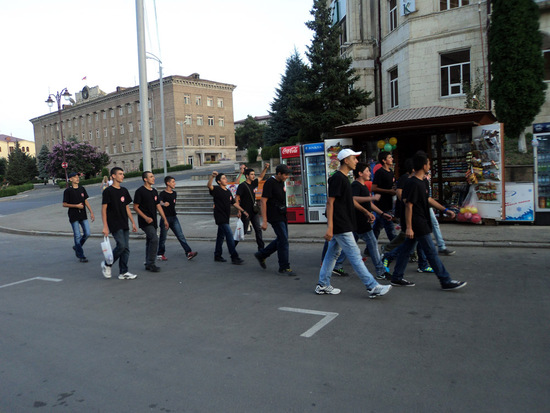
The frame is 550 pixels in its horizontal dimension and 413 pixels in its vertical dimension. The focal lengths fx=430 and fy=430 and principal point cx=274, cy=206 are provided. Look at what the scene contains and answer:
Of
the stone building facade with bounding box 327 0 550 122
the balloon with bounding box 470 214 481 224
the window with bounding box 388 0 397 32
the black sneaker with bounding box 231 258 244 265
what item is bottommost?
the black sneaker with bounding box 231 258 244 265

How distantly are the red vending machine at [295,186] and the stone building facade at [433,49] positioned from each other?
8.51 m

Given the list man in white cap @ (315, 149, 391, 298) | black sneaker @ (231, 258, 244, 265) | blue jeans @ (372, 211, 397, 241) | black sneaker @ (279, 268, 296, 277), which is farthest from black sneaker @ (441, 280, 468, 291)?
black sneaker @ (231, 258, 244, 265)

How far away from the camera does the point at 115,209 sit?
7.75 metres

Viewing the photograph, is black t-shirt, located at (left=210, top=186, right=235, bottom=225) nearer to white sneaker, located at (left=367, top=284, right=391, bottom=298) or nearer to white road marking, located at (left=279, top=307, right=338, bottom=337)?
white road marking, located at (left=279, top=307, right=338, bottom=337)

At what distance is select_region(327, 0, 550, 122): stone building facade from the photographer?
17453 mm

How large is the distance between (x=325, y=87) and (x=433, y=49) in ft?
16.6

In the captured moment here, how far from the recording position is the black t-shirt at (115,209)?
7.68 meters

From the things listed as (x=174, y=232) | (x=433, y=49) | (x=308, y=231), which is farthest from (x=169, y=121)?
(x=174, y=232)

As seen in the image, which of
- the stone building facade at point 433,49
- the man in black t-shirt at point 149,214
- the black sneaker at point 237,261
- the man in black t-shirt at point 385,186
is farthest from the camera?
the stone building facade at point 433,49

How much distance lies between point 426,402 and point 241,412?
1.34 meters

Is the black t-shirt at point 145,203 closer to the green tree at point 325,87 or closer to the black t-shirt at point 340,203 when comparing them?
the black t-shirt at point 340,203

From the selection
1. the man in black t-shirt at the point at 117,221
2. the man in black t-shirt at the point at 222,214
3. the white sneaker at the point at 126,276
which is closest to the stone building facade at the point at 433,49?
the man in black t-shirt at the point at 222,214

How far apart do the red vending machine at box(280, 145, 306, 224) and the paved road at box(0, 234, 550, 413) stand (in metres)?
6.36

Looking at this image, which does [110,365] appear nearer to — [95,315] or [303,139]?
[95,315]
